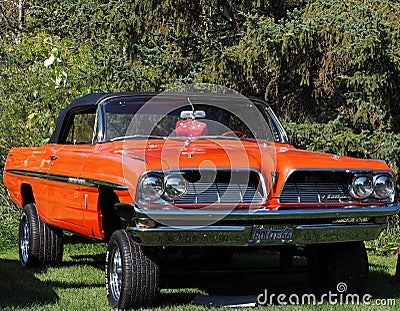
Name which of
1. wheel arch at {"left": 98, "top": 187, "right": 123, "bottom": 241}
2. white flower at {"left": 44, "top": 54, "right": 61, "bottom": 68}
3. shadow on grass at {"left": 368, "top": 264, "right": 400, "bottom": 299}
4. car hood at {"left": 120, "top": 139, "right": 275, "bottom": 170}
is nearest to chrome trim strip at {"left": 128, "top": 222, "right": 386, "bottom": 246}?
car hood at {"left": 120, "top": 139, "right": 275, "bottom": 170}

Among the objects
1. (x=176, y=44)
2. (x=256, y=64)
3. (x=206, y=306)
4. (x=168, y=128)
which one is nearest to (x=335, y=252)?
(x=206, y=306)

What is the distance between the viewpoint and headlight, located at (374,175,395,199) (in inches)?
249

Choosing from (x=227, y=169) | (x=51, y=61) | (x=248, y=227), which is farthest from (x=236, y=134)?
(x=51, y=61)

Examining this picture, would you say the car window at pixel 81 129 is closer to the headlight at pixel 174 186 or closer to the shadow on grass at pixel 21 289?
the shadow on grass at pixel 21 289

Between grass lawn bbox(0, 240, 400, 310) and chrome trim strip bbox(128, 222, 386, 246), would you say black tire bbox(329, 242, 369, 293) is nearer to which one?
grass lawn bbox(0, 240, 400, 310)

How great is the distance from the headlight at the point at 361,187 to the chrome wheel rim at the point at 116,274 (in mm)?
1953

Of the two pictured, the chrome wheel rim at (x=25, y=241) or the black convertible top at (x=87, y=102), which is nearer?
the black convertible top at (x=87, y=102)

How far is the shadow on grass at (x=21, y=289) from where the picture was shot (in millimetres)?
6461

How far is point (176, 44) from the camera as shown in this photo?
523 inches

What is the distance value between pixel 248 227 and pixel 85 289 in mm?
2106

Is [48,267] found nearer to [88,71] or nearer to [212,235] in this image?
[212,235]

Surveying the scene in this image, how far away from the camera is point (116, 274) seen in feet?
20.2

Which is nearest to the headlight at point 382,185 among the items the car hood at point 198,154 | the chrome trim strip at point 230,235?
the chrome trim strip at point 230,235

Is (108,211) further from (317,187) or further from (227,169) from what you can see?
(317,187)
